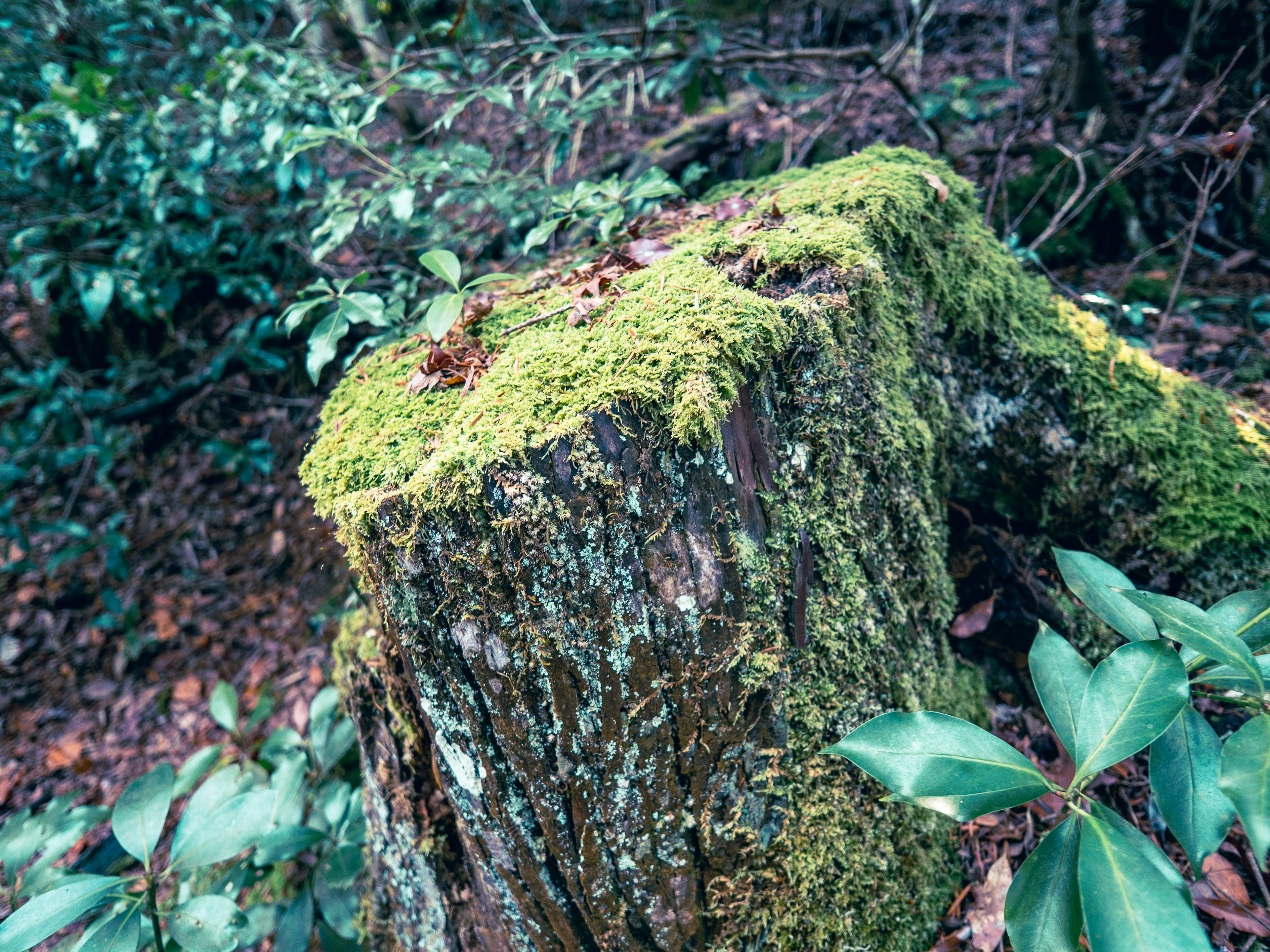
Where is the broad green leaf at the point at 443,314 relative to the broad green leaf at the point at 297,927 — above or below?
above

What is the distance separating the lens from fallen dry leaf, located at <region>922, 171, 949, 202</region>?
1.87m

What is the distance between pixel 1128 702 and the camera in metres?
1.06

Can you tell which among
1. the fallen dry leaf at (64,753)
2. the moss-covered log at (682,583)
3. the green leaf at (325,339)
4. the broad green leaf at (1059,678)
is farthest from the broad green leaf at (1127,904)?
the fallen dry leaf at (64,753)

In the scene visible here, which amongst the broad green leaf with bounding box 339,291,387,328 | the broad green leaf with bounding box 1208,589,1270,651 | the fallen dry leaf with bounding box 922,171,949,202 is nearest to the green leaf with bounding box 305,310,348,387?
the broad green leaf with bounding box 339,291,387,328

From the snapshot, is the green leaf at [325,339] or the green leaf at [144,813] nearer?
the green leaf at [144,813]

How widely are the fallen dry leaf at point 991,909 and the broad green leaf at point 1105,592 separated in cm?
71

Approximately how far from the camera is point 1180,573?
71.5 inches

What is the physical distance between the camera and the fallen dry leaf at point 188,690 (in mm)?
3439

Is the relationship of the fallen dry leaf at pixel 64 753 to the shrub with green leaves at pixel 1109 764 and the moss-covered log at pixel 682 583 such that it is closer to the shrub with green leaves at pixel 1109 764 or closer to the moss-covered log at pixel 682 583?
the moss-covered log at pixel 682 583

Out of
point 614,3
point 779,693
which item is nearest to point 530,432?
point 779,693

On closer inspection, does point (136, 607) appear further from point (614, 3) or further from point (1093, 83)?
point (1093, 83)

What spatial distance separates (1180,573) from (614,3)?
20.0ft

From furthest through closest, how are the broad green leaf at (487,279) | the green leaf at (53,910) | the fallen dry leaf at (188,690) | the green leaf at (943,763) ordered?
the fallen dry leaf at (188,690)
the broad green leaf at (487,279)
the green leaf at (53,910)
the green leaf at (943,763)

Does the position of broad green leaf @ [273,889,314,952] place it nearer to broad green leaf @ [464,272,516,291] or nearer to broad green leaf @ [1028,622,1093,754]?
broad green leaf @ [464,272,516,291]
